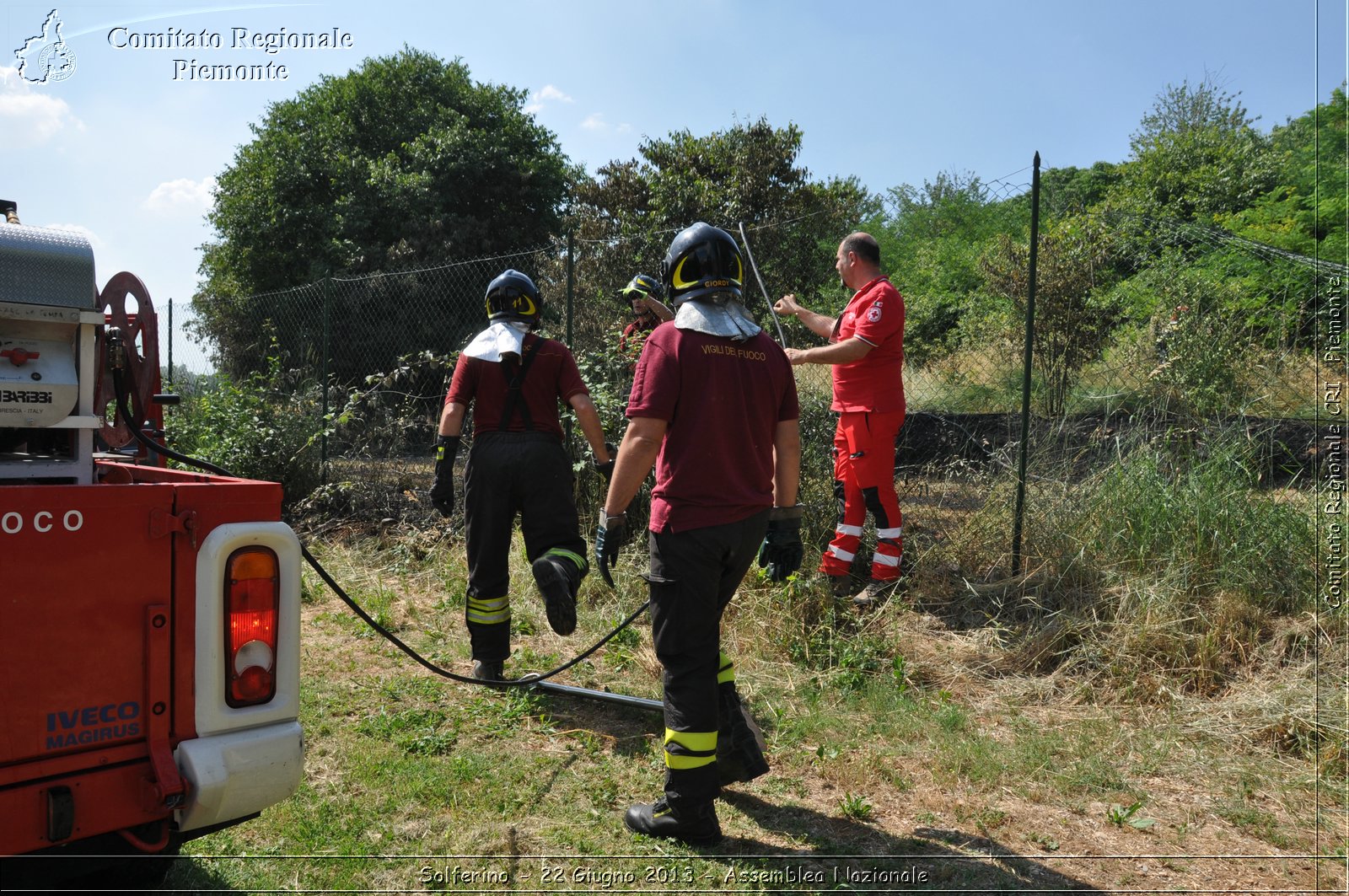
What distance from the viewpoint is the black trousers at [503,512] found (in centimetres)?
454

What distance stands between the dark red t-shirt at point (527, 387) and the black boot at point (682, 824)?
2.10 m

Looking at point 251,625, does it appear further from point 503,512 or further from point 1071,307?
point 1071,307

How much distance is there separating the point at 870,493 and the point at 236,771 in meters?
3.75

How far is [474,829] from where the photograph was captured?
3227 millimetres

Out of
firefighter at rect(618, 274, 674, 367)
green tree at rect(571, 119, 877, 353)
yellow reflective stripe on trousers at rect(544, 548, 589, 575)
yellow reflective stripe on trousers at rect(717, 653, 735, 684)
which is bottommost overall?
yellow reflective stripe on trousers at rect(717, 653, 735, 684)

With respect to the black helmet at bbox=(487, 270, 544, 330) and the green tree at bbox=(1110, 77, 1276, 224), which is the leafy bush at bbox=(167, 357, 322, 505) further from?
the green tree at bbox=(1110, 77, 1276, 224)

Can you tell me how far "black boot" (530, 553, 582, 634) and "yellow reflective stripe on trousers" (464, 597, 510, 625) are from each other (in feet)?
1.95

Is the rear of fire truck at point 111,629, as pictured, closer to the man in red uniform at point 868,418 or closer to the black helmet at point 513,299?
the black helmet at point 513,299

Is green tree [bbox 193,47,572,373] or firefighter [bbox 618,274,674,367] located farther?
green tree [bbox 193,47,572,373]

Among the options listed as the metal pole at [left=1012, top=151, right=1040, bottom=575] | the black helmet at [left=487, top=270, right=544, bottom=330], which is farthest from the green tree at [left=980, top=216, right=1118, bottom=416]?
the black helmet at [left=487, top=270, right=544, bottom=330]

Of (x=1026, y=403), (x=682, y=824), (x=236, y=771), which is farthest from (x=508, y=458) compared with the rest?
(x=1026, y=403)

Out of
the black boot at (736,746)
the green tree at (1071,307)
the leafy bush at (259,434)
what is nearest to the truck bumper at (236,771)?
the black boot at (736,746)

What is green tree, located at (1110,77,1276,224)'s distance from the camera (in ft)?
67.1

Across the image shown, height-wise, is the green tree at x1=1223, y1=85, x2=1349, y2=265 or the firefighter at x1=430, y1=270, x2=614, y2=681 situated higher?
the green tree at x1=1223, y1=85, x2=1349, y2=265
